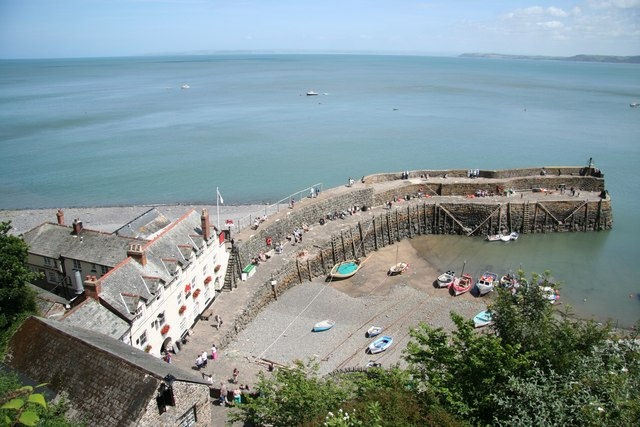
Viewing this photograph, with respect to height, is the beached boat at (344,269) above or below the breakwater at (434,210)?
below

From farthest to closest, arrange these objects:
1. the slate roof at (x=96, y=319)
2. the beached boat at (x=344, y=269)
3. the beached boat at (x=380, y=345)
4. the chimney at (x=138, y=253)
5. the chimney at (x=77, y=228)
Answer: the beached boat at (x=344, y=269), the chimney at (x=77, y=228), the beached boat at (x=380, y=345), the chimney at (x=138, y=253), the slate roof at (x=96, y=319)

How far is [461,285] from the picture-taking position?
119 ft

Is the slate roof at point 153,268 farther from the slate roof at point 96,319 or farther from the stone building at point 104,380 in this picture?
the stone building at point 104,380

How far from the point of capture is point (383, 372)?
1703cm

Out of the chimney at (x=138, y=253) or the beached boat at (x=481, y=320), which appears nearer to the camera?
the chimney at (x=138, y=253)

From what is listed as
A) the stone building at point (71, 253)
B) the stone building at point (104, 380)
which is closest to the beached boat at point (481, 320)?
the stone building at point (104, 380)

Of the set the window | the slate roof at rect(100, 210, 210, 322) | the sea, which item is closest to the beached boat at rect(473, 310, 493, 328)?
the sea

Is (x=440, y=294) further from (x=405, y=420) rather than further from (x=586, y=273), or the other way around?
(x=405, y=420)

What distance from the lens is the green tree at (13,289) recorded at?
2164 centimetres

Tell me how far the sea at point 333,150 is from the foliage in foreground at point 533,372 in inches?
113

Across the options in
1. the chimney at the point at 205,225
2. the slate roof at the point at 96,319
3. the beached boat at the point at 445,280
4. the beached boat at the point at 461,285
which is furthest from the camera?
the beached boat at the point at 445,280

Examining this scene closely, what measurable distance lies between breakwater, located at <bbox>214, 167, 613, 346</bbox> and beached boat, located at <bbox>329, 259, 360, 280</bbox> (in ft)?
3.60

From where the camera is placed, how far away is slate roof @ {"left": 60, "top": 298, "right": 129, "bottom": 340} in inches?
844

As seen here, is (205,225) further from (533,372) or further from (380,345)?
(533,372)
